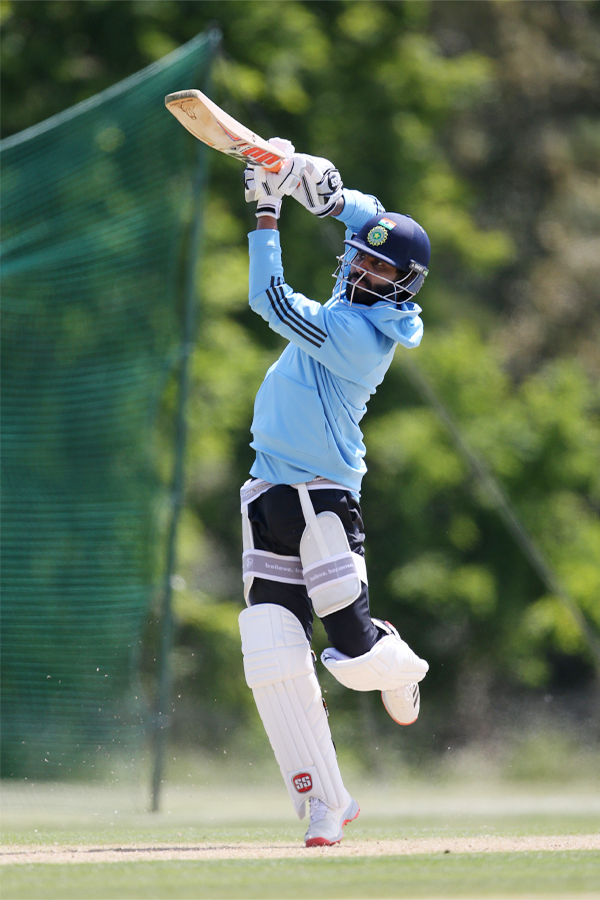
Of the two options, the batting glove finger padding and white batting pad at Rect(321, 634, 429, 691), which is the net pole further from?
the batting glove finger padding

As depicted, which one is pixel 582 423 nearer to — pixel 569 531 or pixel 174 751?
pixel 569 531

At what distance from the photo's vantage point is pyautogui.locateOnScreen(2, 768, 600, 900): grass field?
Answer: 252 centimetres

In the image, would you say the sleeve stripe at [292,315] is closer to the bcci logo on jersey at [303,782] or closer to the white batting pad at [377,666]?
the white batting pad at [377,666]

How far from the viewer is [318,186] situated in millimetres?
3424

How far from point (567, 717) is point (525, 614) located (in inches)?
59.6

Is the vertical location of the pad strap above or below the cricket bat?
below

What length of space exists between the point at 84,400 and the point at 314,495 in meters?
4.23

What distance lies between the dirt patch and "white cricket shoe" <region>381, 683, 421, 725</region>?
0.37m

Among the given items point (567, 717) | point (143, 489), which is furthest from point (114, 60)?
point (567, 717)

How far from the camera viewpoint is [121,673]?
6.39 m

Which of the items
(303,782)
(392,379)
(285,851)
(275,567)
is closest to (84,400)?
(392,379)

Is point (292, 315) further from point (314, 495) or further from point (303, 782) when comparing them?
point (303, 782)

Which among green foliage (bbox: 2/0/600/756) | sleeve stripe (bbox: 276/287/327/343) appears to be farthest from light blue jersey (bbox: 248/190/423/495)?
green foliage (bbox: 2/0/600/756)

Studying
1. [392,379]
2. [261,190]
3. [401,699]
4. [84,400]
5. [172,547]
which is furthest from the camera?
[392,379]
